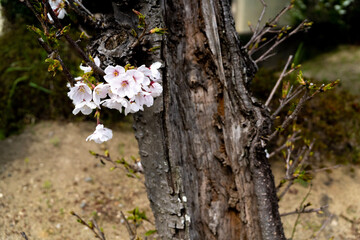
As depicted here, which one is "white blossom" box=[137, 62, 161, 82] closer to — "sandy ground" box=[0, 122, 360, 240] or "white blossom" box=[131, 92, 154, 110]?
"white blossom" box=[131, 92, 154, 110]

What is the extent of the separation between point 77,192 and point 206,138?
148 cm

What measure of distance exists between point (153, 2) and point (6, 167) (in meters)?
2.20

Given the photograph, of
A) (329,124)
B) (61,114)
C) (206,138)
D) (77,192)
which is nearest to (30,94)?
(61,114)

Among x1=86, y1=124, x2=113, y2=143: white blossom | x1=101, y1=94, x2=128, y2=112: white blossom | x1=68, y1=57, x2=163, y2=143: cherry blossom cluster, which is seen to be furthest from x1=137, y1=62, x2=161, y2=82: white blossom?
x1=86, y1=124, x2=113, y2=143: white blossom

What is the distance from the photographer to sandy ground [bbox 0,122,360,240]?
2.31 metres

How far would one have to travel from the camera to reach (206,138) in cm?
Result: 168

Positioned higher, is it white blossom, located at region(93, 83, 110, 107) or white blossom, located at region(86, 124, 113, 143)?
white blossom, located at region(93, 83, 110, 107)

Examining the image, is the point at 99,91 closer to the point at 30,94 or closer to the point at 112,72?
the point at 112,72

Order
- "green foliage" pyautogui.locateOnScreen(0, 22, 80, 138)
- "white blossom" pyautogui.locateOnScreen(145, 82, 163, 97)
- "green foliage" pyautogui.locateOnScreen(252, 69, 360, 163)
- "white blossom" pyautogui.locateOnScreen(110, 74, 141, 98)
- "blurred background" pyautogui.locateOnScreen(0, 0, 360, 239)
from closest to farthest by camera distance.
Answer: "white blossom" pyautogui.locateOnScreen(110, 74, 141, 98) < "white blossom" pyautogui.locateOnScreen(145, 82, 163, 97) < "blurred background" pyautogui.locateOnScreen(0, 0, 360, 239) < "green foliage" pyautogui.locateOnScreen(252, 69, 360, 163) < "green foliage" pyautogui.locateOnScreen(0, 22, 80, 138)

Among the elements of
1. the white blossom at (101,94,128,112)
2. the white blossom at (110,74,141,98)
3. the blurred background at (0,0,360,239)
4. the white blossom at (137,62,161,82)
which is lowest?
the white blossom at (101,94,128,112)

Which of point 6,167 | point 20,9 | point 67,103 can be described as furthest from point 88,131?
point 20,9

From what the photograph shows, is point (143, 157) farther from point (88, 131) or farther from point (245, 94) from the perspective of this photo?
point (88, 131)

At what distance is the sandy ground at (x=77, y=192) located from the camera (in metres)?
2.31

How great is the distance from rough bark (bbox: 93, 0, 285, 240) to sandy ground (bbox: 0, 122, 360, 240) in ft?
1.68
